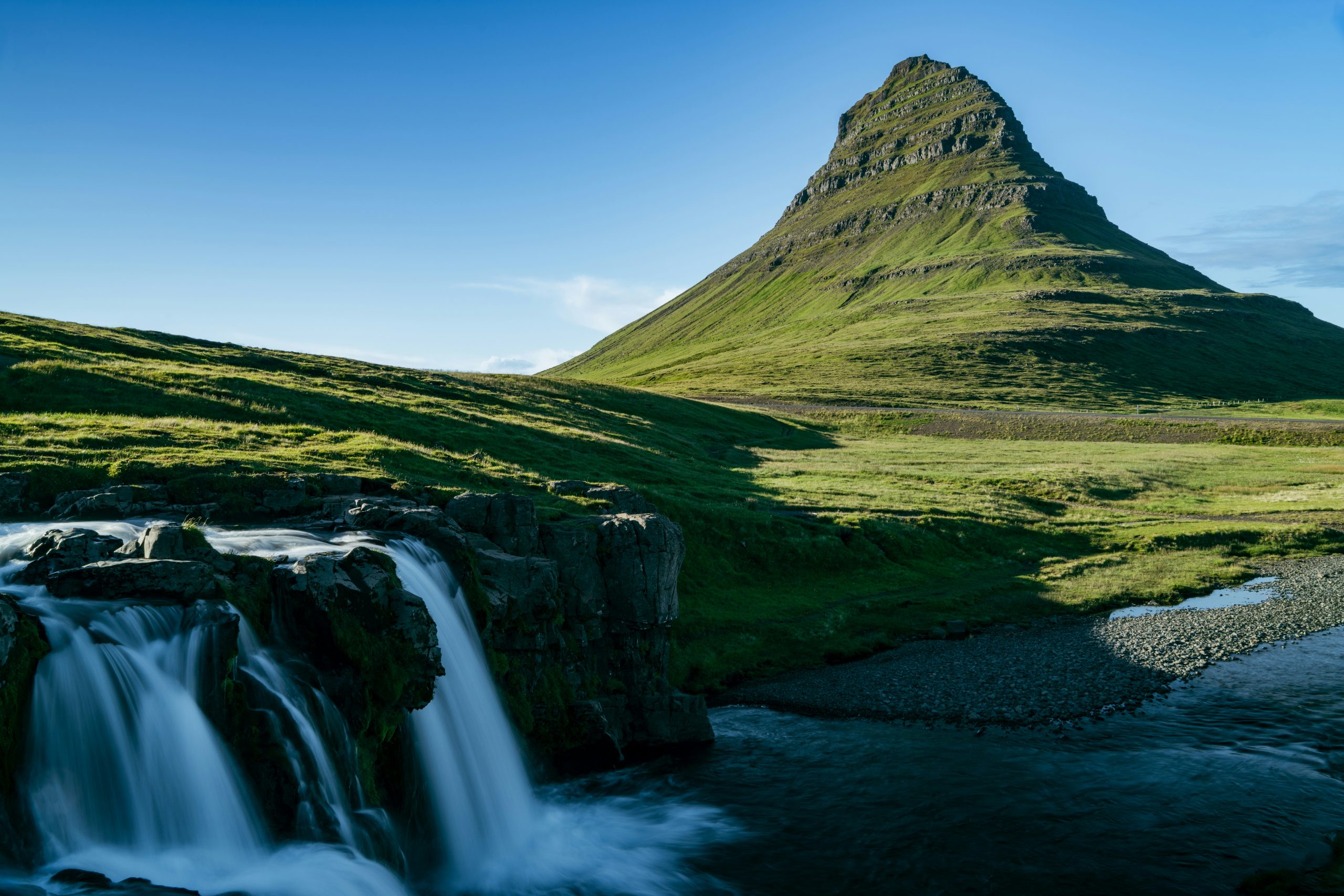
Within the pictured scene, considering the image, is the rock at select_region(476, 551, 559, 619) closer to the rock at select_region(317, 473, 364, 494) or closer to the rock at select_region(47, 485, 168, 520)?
the rock at select_region(317, 473, 364, 494)

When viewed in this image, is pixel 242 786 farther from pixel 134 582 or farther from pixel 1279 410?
pixel 1279 410

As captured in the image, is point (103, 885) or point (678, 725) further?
point (678, 725)

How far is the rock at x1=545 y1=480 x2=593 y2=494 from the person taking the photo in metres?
41.8

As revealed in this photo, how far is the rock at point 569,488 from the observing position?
41812mm

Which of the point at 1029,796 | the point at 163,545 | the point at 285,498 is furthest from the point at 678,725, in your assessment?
the point at 163,545

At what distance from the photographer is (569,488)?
42.3 m

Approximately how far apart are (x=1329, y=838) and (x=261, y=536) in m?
31.1

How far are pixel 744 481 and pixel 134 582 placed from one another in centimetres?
5938

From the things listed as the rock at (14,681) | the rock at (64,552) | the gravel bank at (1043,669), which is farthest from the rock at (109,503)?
the gravel bank at (1043,669)

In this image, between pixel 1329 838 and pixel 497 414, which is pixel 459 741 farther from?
pixel 497 414

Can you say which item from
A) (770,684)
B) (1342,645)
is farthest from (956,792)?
(1342,645)

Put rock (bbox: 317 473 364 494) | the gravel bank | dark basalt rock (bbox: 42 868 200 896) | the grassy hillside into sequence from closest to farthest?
dark basalt rock (bbox: 42 868 200 896), rock (bbox: 317 473 364 494), the gravel bank, the grassy hillside

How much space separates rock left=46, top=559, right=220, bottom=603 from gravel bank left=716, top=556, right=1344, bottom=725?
2154cm

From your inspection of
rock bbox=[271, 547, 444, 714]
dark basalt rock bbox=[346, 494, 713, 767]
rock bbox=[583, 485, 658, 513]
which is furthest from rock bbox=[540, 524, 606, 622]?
rock bbox=[583, 485, 658, 513]
